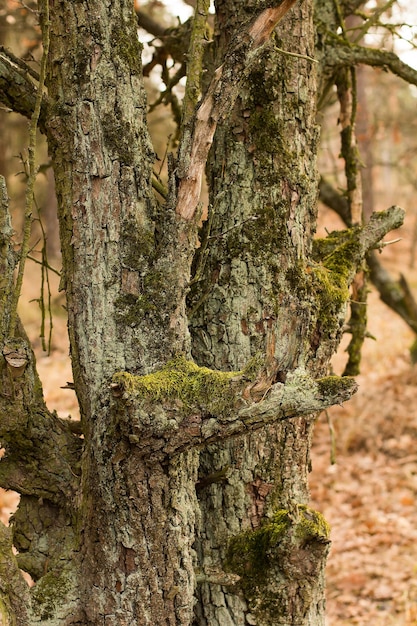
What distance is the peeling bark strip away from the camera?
2.15 meters

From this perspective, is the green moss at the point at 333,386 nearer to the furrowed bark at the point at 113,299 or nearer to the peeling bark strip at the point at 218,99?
the furrowed bark at the point at 113,299

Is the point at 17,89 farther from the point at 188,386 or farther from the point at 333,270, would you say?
the point at 333,270

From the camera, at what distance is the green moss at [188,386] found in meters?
1.95

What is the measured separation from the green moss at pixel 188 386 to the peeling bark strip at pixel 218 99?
22.4 inches

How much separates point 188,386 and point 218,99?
971 millimetres

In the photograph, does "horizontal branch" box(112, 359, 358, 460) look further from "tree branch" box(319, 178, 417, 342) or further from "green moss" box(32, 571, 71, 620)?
"tree branch" box(319, 178, 417, 342)

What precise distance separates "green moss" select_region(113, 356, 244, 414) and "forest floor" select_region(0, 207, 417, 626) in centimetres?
181

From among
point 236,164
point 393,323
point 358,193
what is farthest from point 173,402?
point 393,323

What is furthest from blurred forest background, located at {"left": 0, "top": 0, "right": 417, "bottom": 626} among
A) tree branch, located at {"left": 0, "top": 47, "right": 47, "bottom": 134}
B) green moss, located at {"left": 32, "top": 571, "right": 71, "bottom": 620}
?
green moss, located at {"left": 32, "top": 571, "right": 71, "bottom": 620}

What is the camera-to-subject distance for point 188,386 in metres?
2.02

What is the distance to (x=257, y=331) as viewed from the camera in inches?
97.1

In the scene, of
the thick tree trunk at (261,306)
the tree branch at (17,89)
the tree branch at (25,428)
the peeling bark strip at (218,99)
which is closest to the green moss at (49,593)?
the tree branch at (25,428)

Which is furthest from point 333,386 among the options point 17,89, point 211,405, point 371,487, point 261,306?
point 371,487

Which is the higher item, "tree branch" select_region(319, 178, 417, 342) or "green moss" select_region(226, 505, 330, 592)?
"tree branch" select_region(319, 178, 417, 342)
